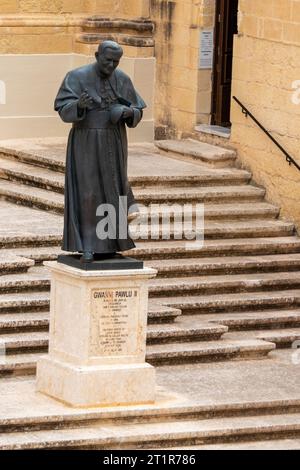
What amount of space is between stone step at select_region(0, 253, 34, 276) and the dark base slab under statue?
184cm

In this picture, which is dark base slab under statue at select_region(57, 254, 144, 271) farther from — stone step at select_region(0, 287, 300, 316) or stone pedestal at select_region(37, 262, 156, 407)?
stone step at select_region(0, 287, 300, 316)

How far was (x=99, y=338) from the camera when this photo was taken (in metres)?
15.1

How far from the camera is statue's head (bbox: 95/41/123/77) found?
15.0 meters

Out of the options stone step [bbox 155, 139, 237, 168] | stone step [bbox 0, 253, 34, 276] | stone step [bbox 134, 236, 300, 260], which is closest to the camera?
stone step [bbox 0, 253, 34, 276]

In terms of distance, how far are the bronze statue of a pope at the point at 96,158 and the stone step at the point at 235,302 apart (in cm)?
235

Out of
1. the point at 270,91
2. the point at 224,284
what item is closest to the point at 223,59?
the point at 270,91

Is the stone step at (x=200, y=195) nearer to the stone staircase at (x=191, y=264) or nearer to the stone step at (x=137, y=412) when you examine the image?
the stone staircase at (x=191, y=264)

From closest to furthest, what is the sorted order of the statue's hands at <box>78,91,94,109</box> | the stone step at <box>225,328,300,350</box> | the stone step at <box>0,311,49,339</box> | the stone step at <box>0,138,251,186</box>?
the statue's hands at <box>78,91,94,109</box>, the stone step at <box>0,311,49,339</box>, the stone step at <box>225,328,300,350</box>, the stone step at <box>0,138,251,186</box>

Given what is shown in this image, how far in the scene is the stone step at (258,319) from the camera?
1736cm

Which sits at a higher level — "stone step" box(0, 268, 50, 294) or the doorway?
the doorway

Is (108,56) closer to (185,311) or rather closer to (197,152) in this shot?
(185,311)

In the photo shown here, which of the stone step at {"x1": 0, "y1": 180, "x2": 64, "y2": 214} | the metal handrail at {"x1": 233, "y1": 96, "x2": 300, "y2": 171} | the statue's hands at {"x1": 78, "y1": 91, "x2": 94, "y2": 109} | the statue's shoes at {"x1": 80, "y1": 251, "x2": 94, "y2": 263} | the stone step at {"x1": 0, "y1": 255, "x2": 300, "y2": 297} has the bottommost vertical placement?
the stone step at {"x1": 0, "y1": 255, "x2": 300, "y2": 297}

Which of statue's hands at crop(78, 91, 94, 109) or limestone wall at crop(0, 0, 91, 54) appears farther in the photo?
limestone wall at crop(0, 0, 91, 54)

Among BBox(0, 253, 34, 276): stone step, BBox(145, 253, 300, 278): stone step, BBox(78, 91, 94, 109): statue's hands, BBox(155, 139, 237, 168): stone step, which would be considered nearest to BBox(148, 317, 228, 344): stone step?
BBox(145, 253, 300, 278): stone step
